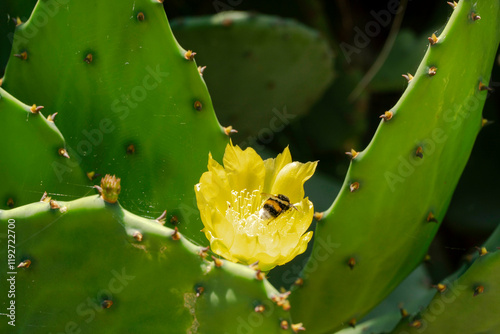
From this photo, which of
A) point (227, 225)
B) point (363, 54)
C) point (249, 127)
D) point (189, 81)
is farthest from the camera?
point (363, 54)

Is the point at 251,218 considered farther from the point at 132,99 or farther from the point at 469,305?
the point at 469,305

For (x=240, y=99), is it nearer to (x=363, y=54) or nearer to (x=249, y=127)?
(x=249, y=127)

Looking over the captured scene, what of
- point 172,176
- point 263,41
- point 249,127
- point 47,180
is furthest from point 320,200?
point 47,180

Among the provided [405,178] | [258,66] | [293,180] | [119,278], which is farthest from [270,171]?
[258,66]

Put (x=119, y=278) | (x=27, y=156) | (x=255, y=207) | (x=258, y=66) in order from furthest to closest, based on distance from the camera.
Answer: (x=258, y=66) < (x=255, y=207) < (x=27, y=156) < (x=119, y=278)

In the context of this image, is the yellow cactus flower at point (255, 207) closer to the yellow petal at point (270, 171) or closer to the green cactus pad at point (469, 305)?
the yellow petal at point (270, 171)

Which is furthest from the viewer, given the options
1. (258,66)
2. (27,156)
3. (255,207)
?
(258,66)

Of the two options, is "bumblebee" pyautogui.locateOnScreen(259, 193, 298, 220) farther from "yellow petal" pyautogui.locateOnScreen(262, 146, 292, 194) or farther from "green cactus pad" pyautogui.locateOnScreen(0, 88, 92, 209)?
"green cactus pad" pyautogui.locateOnScreen(0, 88, 92, 209)
